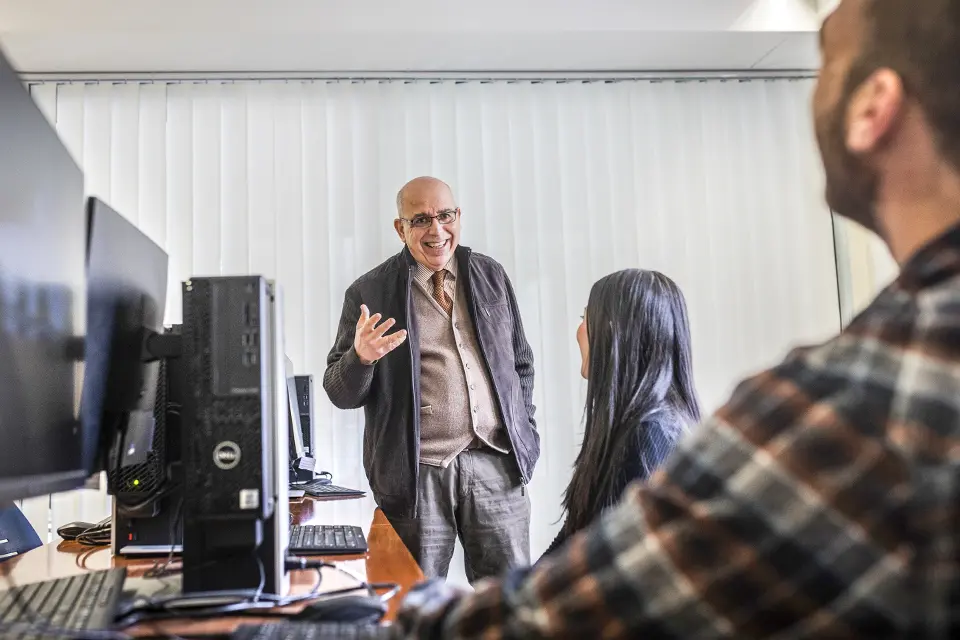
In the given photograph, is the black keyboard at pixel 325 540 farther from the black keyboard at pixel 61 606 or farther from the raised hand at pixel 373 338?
the raised hand at pixel 373 338

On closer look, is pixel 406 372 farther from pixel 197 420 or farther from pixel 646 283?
pixel 197 420

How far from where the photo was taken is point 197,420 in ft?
3.88

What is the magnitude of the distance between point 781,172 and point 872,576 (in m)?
4.03

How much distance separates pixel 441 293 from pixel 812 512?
2370 mm

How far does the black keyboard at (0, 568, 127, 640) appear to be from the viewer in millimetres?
910

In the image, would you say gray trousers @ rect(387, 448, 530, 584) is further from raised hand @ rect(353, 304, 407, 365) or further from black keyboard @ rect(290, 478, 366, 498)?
raised hand @ rect(353, 304, 407, 365)

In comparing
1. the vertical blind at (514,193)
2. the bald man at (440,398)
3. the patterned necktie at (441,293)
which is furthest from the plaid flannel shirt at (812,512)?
the vertical blind at (514,193)

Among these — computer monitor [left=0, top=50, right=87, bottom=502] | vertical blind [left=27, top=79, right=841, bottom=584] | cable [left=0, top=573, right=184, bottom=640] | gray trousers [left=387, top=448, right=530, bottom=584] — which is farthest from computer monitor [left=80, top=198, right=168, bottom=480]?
vertical blind [left=27, top=79, right=841, bottom=584]

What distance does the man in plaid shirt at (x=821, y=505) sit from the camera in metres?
0.50

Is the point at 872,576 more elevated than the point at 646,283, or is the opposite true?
the point at 646,283

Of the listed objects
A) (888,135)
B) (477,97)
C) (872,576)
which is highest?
(477,97)

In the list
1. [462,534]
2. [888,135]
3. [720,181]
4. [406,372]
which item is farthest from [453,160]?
[888,135]

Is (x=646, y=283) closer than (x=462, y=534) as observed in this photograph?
Yes

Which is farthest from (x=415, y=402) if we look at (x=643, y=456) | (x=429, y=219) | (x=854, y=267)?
(x=854, y=267)
